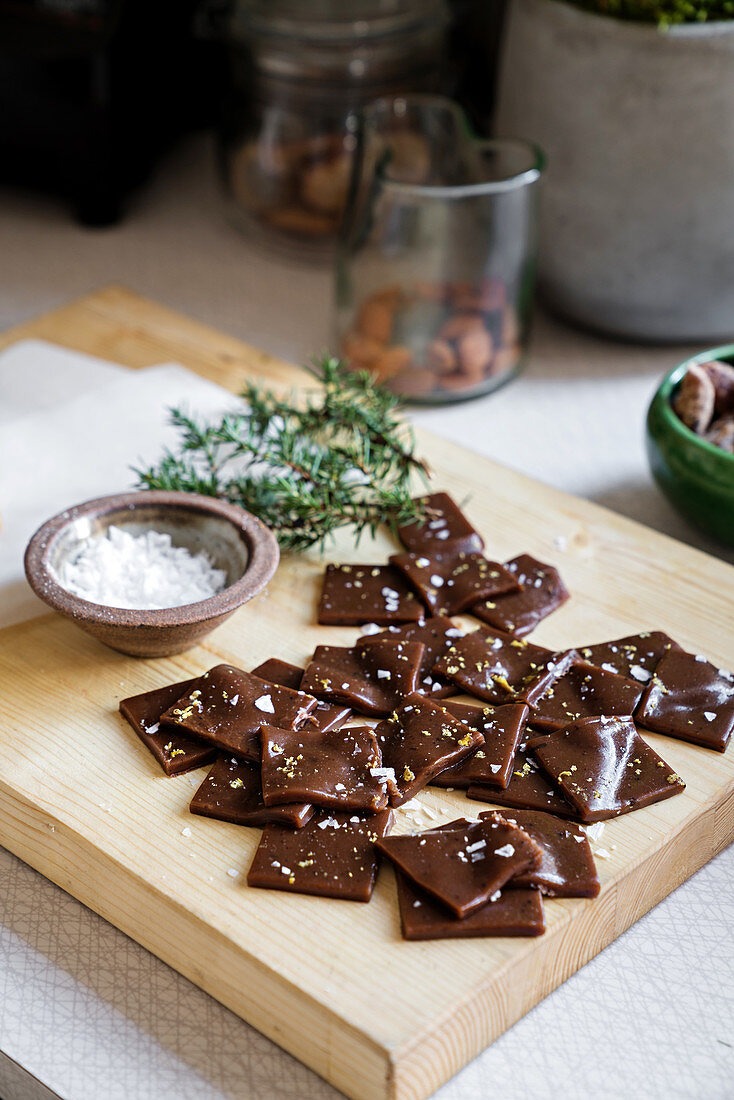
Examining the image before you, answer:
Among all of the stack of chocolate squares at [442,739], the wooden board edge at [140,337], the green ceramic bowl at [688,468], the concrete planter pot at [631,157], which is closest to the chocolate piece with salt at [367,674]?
the stack of chocolate squares at [442,739]

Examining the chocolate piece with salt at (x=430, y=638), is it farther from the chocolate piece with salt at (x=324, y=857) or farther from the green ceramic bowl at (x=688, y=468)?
the green ceramic bowl at (x=688, y=468)

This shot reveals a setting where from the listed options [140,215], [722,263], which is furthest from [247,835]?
[140,215]

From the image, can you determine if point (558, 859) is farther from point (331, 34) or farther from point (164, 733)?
point (331, 34)

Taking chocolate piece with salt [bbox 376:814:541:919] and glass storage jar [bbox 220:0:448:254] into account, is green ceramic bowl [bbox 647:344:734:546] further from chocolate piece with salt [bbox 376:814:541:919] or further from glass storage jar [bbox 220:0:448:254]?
glass storage jar [bbox 220:0:448:254]

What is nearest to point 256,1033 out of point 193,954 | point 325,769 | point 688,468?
point 193,954

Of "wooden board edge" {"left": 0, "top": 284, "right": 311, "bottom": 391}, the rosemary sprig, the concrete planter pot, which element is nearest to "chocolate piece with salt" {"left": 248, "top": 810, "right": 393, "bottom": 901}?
the rosemary sprig
